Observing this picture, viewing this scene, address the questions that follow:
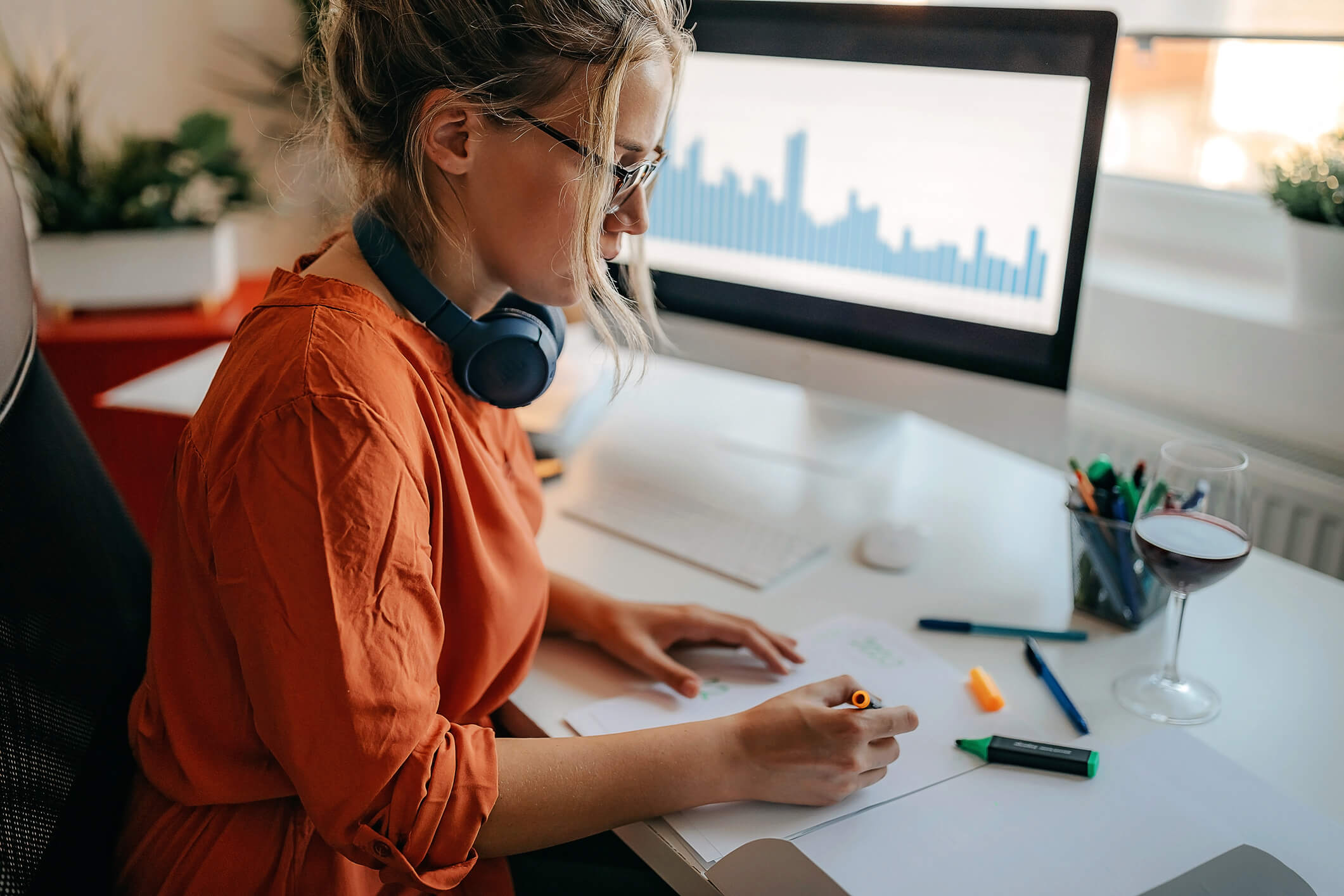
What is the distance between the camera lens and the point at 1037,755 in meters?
0.71

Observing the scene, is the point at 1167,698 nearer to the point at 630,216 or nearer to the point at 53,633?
the point at 630,216

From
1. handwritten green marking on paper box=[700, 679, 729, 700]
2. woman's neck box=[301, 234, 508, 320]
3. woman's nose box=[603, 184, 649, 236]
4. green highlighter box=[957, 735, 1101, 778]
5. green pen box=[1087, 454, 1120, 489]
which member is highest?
woman's nose box=[603, 184, 649, 236]

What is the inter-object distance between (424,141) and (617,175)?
0.48 feet

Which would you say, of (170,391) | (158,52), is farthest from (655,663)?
(158,52)

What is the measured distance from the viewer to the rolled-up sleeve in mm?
598

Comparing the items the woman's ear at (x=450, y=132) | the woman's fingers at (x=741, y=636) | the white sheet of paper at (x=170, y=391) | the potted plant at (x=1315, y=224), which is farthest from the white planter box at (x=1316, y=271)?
the white sheet of paper at (x=170, y=391)

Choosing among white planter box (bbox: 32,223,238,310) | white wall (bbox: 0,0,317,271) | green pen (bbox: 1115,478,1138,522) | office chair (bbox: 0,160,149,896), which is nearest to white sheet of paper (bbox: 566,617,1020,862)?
green pen (bbox: 1115,478,1138,522)

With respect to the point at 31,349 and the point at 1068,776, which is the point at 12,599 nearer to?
the point at 31,349

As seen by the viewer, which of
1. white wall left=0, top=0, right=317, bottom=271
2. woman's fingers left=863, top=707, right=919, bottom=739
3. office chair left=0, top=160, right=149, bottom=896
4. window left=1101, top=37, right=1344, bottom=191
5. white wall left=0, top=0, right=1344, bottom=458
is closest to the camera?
office chair left=0, top=160, right=149, bottom=896

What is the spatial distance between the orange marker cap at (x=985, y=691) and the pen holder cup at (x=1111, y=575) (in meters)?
0.16

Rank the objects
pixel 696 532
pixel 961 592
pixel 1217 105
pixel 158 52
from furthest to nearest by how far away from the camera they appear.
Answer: pixel 158 52, pixel 1217 105, pixel 696 532, pixel 961 592

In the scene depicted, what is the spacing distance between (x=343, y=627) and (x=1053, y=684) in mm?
551

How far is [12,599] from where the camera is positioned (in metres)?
0.61

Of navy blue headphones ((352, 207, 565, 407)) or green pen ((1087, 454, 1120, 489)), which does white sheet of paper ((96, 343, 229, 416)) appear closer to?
navy blue headphones ((352, 207, 565, 407))
